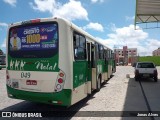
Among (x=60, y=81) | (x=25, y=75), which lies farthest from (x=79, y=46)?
(x=25, y=75)

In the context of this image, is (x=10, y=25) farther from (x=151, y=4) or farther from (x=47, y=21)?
(x=151, y=4)

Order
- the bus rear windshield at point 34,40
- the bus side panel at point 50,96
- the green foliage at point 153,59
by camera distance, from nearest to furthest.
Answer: the bus side panel at point 50,96, the bus rear windshield at point 34,40, the green foliage at point 153,59

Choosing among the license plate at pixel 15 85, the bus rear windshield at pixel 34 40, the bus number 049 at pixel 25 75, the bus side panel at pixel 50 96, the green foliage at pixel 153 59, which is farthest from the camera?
the green foliage at pixel 153 59

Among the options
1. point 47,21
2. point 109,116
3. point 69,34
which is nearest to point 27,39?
point 47,21

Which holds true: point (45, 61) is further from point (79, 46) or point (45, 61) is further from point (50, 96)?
point (79, 46)

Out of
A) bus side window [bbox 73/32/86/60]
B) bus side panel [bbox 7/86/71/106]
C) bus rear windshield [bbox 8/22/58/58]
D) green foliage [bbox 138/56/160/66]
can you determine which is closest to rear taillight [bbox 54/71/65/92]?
bus side panel [bbox 7/86/71/106]

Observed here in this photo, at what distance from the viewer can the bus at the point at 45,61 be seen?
23.4ft

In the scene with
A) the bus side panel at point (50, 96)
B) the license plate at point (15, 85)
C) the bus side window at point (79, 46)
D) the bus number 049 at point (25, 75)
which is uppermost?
the bus side window at point (79, 46)

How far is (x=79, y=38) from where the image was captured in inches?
336

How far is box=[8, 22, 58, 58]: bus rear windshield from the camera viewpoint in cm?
735

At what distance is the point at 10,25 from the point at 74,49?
2483mm

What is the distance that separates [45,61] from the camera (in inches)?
291

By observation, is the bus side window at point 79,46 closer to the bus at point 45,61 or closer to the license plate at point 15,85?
the bus at point 45,61

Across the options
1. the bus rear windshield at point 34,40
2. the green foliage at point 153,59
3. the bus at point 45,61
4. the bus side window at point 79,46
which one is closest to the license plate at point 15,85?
the bus at point 45,61
